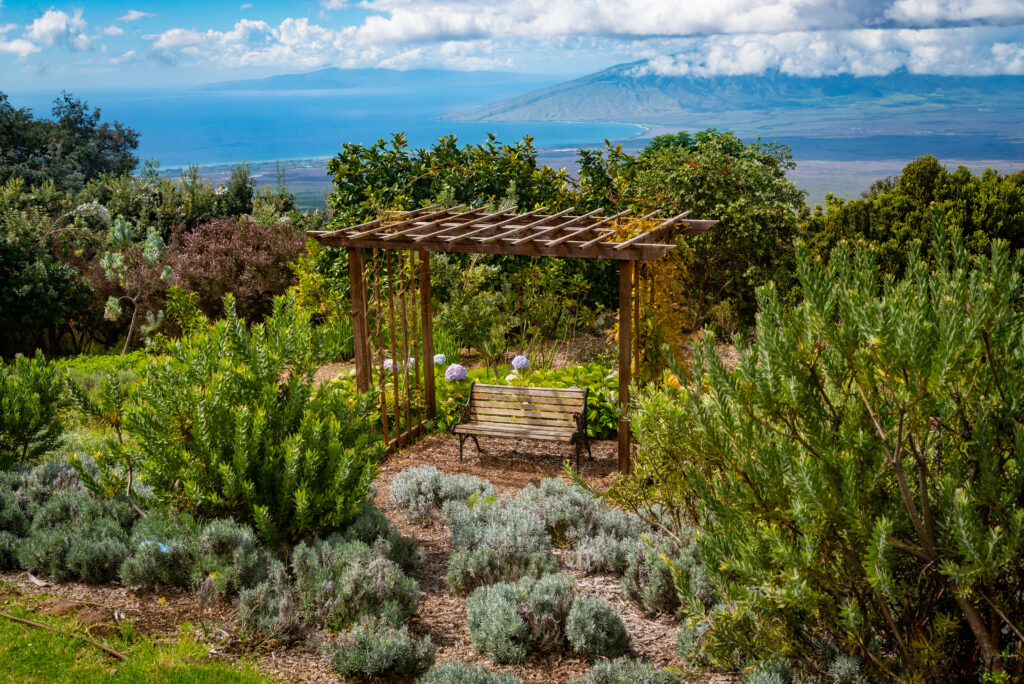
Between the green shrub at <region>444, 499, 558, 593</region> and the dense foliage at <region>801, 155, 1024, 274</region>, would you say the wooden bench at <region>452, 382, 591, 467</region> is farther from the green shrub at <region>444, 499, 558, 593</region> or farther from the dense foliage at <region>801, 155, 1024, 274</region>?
the dense foliage at <region>801, 155, 1024, 274</region>

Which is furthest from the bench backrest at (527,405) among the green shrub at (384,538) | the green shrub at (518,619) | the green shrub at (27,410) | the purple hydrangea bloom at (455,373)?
the green shrub at (27,410)

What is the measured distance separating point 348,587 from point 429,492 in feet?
5.96

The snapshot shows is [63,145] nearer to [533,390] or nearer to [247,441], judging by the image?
[533,390]

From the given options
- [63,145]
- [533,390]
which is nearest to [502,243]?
[533,390]

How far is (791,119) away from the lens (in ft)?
623

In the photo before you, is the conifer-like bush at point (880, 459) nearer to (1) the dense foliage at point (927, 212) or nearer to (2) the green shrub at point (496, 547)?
(2) the green shrub at point (496, 547)

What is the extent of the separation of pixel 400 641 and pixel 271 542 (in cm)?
115

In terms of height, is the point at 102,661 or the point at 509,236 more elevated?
the point at 509,236

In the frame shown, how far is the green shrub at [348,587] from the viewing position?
3727 mm

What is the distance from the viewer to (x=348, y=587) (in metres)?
3.74

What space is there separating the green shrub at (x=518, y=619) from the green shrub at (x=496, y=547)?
0.34 m

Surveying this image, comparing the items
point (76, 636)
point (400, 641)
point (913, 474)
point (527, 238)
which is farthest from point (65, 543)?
point (913, 474)

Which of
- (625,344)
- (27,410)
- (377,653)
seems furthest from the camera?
(625,344)

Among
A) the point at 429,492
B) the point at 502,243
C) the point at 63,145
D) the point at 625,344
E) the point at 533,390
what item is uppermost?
the point at 63,145
